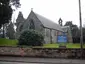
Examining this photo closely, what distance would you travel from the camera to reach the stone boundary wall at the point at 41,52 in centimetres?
2380

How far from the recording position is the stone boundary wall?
78.1 ft

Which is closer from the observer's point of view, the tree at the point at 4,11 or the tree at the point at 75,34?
the tree at the point at 4,11

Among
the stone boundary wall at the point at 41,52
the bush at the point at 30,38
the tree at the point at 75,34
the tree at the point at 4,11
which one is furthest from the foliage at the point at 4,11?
the tree at the point at 75,34

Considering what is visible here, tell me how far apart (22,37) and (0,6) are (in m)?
9.50

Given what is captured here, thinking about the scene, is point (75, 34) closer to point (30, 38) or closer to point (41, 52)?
point (30, 38)

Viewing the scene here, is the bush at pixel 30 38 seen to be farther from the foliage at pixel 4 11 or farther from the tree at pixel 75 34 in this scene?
the tree at pixel 75 34

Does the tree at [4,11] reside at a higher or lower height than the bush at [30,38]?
higher

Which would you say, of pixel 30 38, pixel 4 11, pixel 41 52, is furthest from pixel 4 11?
pixel 41 52

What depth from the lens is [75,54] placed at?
77.5ft

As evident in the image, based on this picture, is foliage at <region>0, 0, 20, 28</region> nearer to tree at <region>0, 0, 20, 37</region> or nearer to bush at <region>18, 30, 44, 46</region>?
tree at <region>0, 0, 20, 37</region>

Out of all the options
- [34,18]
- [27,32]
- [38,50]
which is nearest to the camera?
[38,50]

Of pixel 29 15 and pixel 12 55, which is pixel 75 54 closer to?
pixel 12 55

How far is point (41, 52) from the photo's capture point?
24797 millimetres

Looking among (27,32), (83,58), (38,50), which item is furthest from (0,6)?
(83,58)
